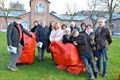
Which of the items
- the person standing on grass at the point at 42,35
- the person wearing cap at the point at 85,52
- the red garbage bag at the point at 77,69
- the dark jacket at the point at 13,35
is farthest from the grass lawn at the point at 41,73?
the dark jacket at the point at 13,35

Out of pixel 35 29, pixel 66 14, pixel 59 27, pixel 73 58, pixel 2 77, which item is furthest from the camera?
pixel 66 14

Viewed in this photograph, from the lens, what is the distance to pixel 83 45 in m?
10.8

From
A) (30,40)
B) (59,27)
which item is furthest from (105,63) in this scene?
(30,40)

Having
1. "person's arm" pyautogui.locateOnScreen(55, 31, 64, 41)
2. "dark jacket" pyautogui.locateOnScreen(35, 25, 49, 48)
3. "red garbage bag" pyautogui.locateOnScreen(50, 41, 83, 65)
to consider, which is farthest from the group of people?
"dark jacket" pyautogui.locateOnScreen(35, 25, 49, 48)

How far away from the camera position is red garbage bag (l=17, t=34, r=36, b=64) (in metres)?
12.1

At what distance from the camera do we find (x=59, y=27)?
11.9 metres

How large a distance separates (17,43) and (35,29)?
2.13 m

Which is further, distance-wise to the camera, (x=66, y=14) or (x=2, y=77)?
(x=66, y=14)

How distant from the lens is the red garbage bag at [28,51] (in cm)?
1207

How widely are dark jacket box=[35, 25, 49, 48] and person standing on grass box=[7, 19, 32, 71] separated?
133 centimetres

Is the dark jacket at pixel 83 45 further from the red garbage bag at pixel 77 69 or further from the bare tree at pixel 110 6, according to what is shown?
the bare tree at pixel 110 6

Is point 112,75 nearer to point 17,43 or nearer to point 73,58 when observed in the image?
point 73,58

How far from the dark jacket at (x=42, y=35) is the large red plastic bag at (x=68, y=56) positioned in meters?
0.91

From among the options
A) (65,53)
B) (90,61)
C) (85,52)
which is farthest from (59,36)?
(90,61)
